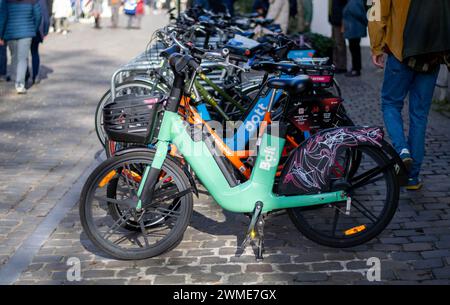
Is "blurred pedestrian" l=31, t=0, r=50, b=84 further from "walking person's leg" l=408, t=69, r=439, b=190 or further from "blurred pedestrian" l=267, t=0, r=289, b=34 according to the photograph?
"walking person's leg" l=408, t=69, r=439, b=190

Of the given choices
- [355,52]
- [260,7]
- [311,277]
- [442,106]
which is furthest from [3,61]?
[311,277]

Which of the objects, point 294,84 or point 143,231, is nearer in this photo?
point 294,84

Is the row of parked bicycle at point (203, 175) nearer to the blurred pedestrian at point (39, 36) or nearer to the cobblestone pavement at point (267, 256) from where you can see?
the cobblestone pavement at point (267, 256)

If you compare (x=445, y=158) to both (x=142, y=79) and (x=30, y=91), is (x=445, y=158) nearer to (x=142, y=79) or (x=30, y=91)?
(x=142, y=79)

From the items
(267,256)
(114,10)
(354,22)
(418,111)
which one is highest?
(418,111)

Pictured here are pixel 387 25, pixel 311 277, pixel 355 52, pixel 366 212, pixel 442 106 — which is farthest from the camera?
pixel 355 52

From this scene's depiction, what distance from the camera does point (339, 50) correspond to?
44.2 ft

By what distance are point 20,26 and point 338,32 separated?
5624 mm

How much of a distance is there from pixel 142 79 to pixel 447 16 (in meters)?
2.84

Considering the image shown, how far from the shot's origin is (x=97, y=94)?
11.5 meters

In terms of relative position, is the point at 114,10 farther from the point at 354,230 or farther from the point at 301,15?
the point at 354,230

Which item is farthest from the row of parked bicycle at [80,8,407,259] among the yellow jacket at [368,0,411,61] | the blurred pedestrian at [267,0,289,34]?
the blurred pedestrian at [267,0,289,34]

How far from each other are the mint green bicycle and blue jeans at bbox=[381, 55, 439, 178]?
49.8 inches

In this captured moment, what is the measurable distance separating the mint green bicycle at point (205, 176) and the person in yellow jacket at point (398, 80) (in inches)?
46.6
